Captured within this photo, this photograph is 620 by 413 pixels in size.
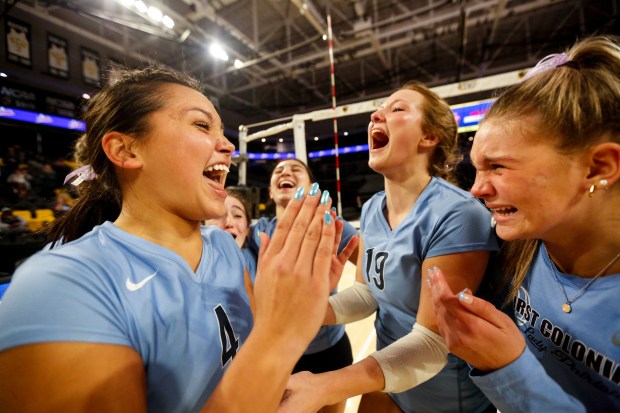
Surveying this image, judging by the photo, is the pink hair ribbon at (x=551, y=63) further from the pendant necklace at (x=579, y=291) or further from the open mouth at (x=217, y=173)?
the open mouth at (x=217, y=173)

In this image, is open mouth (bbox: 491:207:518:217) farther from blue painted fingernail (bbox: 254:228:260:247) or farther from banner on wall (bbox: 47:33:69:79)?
banner on wall (bbox: 47:33:69:79)

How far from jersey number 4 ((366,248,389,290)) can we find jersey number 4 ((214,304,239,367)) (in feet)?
2.16

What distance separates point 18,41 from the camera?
25.8 ft

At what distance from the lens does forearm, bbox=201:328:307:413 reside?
1.82ft

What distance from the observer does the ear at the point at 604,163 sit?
0.72 metres

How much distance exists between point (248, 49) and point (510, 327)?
9.82m

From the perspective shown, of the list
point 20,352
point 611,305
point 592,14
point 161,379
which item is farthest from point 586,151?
point 592,14

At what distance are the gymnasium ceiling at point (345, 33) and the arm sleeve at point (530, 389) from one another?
6.48 metres

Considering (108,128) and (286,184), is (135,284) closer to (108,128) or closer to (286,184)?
(108,128)

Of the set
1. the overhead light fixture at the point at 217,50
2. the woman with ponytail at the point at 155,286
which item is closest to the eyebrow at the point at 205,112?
the woman with ponytail at the point at 155,286

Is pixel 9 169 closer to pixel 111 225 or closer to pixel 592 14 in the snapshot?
pixel 111 225

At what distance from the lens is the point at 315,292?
0.62 meters

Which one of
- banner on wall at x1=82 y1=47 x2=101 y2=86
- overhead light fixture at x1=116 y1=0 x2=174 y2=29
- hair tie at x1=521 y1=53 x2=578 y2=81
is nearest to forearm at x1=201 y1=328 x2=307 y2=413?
hair tie at x1=521 y1=53 x2=578 y2=81

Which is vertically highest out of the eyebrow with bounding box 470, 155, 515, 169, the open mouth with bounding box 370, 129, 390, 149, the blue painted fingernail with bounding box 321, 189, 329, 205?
the open mouth with bounding box 370, 129, 390, 149
